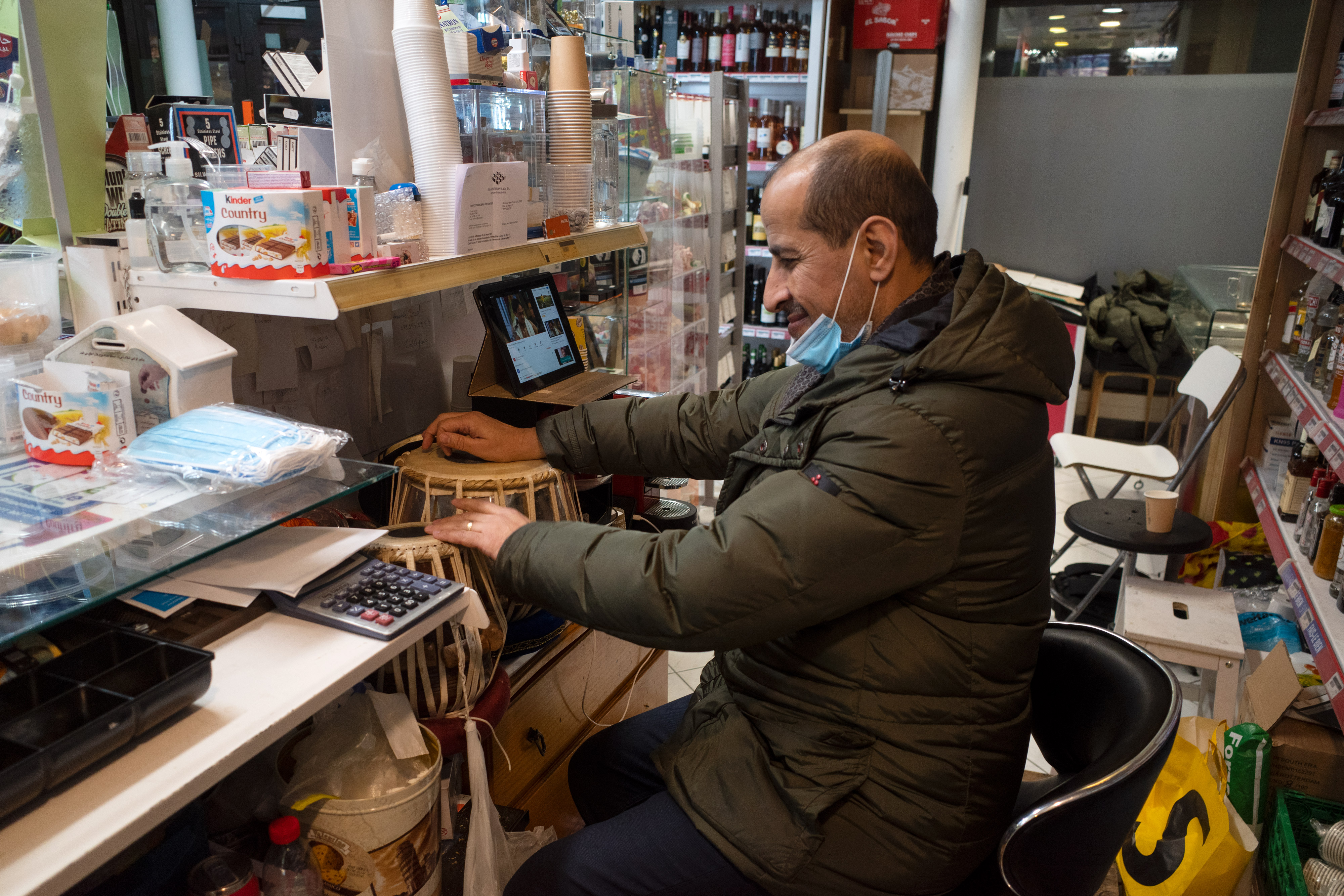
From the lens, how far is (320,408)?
199cm

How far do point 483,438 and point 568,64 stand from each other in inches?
35.8

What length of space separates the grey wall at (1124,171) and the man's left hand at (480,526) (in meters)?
5.55

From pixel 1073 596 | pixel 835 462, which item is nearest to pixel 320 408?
pixel 835 462

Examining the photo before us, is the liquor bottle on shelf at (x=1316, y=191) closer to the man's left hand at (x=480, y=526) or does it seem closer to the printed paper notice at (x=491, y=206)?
the printed paper notice at (x=491, y=206)

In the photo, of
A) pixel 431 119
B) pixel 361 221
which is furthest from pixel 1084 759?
pixel 431 119

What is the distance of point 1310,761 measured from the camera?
2.29 metres

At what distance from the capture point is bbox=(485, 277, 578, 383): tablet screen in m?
1.97

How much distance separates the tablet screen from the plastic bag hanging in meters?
0.78

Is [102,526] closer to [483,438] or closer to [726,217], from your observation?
[483,438]

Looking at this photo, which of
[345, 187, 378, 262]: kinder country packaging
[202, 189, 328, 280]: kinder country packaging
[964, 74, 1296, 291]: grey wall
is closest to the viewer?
[202, 189, 328, 280]: kinder country packaging

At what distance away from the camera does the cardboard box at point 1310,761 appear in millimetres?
2281

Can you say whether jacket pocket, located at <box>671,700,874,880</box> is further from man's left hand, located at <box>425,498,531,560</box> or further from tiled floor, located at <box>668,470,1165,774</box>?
tiled floor, located at <box>668,470,1165,774</box>

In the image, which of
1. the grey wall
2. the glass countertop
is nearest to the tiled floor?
the glass countertop

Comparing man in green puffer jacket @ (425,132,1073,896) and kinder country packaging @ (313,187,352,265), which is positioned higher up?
kinder country packaging @ (313,187,352,265)
